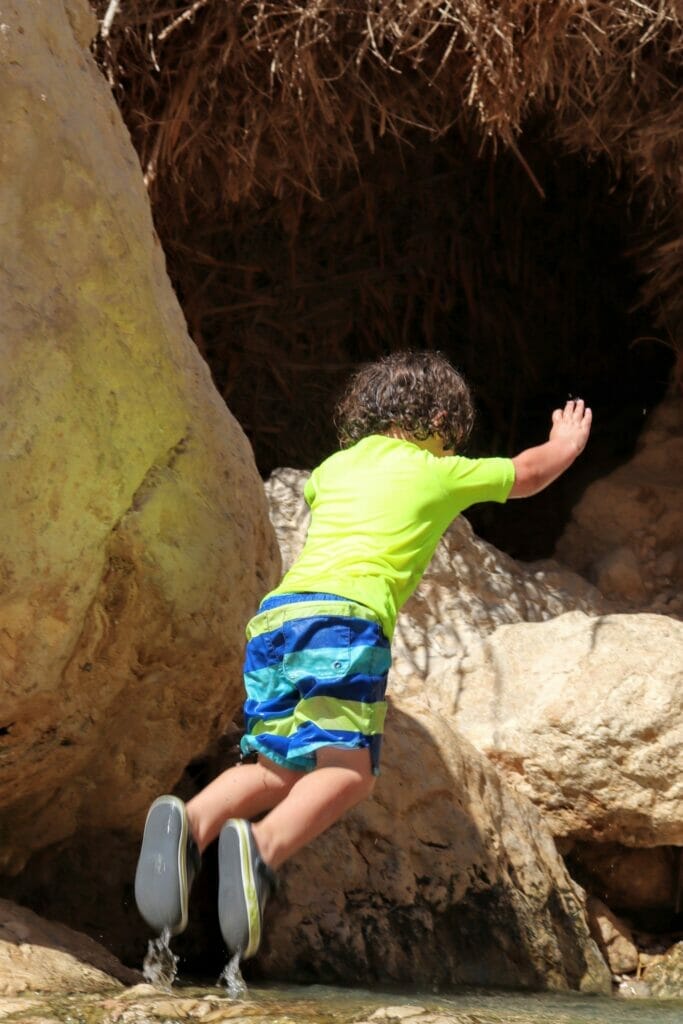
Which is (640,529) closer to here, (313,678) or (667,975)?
(667,975)

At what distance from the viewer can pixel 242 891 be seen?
7.43 ft

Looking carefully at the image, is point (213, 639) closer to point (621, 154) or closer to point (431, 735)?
point (431, 735)

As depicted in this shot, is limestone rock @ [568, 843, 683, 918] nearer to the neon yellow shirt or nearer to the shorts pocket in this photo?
the neon yellow shirt

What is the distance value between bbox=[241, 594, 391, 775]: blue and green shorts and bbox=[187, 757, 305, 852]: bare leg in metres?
0.04

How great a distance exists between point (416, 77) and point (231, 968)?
3028 millimetres

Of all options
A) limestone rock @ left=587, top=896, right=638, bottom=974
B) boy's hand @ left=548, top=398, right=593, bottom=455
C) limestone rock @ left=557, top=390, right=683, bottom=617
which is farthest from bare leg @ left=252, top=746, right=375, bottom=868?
limestone rock @ left=557, top=390, right=683, bottom=617

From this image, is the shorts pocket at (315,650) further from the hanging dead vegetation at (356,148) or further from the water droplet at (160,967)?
the hanging dead vegetation at (356,148)

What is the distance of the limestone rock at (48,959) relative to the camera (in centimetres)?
234

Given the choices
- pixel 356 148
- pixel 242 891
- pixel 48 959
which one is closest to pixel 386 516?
pixel 242 891

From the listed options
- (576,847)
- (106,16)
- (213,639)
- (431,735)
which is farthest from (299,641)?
(106,16)

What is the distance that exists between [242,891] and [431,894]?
100 cm

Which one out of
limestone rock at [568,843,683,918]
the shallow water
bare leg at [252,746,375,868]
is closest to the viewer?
the shallow water

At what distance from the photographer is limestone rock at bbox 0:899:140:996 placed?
2.34 metres

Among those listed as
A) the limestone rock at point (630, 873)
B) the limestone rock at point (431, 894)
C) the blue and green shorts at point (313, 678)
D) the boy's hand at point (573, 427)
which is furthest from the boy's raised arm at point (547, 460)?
the limestone rock at point (630, 873)
